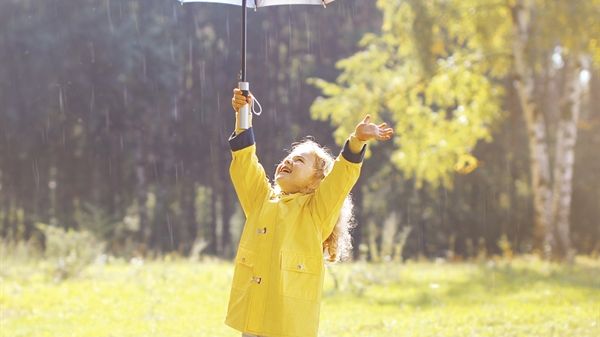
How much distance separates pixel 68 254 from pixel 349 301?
3.88 m

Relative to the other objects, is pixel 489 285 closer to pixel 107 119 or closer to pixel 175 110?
pixel 175 110

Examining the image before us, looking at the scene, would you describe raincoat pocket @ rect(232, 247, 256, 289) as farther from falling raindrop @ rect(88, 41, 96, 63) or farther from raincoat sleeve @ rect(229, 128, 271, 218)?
falling raindrop @ rect(88, 41, 96, 63)

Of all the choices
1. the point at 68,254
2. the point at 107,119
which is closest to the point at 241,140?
the point at 68,254

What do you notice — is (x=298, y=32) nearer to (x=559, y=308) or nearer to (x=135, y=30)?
(x=135, y=30)

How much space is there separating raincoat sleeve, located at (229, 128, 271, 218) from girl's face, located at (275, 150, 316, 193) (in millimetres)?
91

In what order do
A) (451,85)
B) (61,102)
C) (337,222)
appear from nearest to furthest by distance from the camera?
1. (337,222)
2. (451,85)
3. (61,102)

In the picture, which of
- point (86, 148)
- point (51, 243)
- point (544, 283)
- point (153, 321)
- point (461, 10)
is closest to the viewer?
point (153, 321)

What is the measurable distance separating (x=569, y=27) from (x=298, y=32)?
1164cm

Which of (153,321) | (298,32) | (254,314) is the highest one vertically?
(298,32)

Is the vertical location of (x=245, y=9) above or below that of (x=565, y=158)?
above

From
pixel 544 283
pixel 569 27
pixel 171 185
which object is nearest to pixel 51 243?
pixel 544 283

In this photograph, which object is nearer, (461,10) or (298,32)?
(461,10)

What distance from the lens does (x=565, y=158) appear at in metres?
13.0

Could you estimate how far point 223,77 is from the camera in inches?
800
